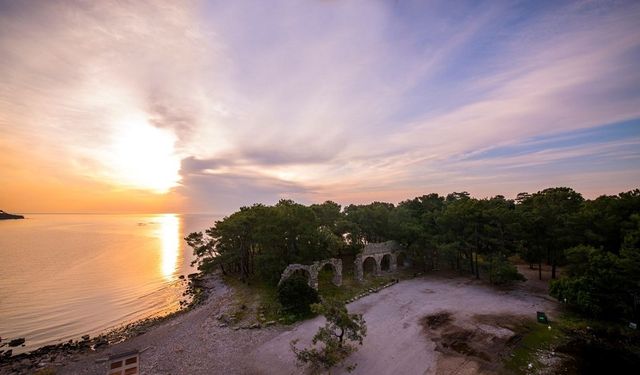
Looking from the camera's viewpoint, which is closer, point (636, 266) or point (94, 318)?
point (636, 266)

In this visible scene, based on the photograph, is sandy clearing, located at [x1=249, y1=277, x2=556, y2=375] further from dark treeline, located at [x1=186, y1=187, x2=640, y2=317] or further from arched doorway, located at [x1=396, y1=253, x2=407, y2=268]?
arched doorway, located at [x1=396, y1=253, x2=407, y2=268]

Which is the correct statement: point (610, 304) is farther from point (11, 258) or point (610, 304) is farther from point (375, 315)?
point (11, 258)

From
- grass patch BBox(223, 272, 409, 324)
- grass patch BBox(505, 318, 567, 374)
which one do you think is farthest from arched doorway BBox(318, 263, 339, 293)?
grass patch BBox(505, 318, 567, 374)

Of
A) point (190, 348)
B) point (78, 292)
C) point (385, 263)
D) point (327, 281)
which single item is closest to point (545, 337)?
point (327, 281)

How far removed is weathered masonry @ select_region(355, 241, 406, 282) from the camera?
129ft

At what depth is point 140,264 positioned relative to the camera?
6606 centimetres

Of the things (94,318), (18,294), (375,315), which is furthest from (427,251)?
(18,294)

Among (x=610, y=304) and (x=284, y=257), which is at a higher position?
(x=284, y=257)

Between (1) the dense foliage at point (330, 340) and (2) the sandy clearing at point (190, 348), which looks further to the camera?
(2) the sandy clearing at point (190, 348)

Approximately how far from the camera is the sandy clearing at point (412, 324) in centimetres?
1939

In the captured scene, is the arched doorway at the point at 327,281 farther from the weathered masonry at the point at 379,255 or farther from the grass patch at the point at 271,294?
the weathered masonry at the point at 379,255

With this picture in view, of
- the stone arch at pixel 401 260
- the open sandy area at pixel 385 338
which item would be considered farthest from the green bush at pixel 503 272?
the stone arch at pixel 401 260

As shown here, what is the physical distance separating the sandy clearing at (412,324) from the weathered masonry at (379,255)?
4.73 meters

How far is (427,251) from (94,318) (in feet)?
152
